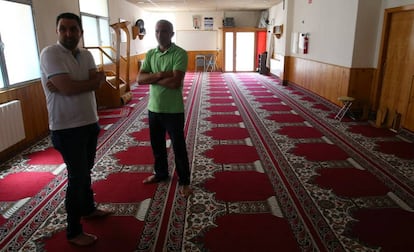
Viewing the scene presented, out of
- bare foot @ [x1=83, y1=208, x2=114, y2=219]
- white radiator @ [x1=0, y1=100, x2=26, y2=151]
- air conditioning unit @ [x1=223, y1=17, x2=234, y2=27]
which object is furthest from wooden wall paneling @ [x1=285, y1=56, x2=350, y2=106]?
white radiator @ [x1=0, y1=100, x2=26, y2=151]

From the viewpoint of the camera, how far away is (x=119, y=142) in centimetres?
454

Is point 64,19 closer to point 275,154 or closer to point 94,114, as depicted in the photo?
point 94,114

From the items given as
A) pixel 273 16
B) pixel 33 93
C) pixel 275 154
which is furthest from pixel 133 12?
pixel 275 154

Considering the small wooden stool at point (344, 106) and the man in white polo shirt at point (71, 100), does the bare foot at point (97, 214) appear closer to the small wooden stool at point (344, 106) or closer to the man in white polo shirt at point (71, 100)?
the man in white polo shirt at point (71, 100)

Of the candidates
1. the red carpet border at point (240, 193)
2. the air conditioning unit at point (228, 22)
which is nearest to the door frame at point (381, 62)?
the red carpet border at point (240, 193)

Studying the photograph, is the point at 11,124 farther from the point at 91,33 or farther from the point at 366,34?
the point at 366,34

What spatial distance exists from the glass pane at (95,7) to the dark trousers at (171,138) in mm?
A: 5481

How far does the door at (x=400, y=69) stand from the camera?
488 cm

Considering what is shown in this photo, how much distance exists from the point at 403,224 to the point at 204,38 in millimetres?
13358

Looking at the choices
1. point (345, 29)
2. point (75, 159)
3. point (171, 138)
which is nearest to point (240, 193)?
point (171, 138)

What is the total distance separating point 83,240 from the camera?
7.34 ft

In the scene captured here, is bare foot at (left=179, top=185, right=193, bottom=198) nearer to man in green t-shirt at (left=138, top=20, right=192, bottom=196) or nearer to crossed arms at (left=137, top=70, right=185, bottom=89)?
man in green t-shirt at (left=138, top=20, right=192, bottom=196)

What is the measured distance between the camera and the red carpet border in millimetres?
2346

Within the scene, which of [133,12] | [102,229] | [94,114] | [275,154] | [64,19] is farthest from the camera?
[133,12]
